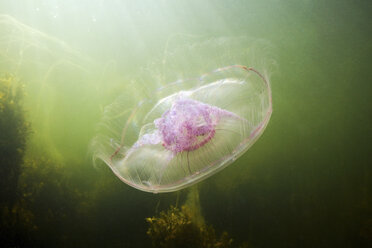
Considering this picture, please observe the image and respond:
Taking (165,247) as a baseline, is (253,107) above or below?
above

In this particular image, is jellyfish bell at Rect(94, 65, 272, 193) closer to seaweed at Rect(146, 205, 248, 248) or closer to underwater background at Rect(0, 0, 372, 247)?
underwater background at Rect(0, 0, 372, 247)

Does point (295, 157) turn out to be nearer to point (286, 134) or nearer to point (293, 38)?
point (286, 134)

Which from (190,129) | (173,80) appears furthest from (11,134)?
(190,129)

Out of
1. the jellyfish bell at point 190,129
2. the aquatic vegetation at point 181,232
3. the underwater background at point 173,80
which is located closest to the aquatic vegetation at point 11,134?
the underwater background at point 173,80

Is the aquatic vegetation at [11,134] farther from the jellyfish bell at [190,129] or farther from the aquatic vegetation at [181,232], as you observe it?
the aquatic vegetation at [181,232]

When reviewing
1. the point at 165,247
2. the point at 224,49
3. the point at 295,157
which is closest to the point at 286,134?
the point at 295,157

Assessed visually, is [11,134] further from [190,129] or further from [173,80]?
[190,129]
